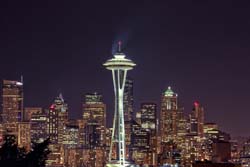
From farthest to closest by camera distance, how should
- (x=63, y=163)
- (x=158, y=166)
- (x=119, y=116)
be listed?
1. (x=63, y=163)
2. (x=158, y=166)
3. (x=119, y=116)

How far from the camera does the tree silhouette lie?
18289 millimetres

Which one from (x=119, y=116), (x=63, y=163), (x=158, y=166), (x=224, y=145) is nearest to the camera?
(x=119, y=116)

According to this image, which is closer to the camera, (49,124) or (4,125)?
(4,125)

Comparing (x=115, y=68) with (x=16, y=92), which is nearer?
(x=115, y=68)

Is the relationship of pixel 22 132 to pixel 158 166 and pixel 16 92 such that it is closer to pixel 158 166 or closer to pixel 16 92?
pixel 16 92

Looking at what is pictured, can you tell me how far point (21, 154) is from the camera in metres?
19.4

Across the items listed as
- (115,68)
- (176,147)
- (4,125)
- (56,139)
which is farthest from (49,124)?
(115,68)

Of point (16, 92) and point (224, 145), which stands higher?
point (16, 92)

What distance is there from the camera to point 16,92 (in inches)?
4459

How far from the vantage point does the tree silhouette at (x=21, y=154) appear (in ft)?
60.0

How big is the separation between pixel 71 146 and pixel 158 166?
20.6 m

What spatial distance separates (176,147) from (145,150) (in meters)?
6.82

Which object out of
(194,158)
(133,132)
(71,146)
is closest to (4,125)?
(71,146)

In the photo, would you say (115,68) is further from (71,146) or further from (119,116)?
(71,146)
